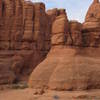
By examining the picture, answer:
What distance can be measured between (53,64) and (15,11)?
76.5ft

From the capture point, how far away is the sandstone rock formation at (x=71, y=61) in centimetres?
3034

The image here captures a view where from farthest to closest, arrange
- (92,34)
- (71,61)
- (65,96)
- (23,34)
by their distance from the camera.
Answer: (23,34) → (92,34) → (71,61) → (65,96)

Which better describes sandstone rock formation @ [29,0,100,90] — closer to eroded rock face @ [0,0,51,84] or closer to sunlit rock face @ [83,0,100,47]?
sunlit rock face @ [83,0,100,47]

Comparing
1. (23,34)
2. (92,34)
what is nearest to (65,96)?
(92,34)

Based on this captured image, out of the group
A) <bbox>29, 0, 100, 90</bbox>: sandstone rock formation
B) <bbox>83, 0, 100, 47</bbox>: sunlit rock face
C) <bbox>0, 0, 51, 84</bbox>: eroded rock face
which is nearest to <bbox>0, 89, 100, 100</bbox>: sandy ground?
<bbox>29, 0, 100, 90</bbox>: sandstone rock formation

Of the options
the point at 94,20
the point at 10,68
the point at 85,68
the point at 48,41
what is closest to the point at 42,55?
the point at 48,41

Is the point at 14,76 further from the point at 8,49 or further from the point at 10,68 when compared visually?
the point at 8,49

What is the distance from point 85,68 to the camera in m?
30.8

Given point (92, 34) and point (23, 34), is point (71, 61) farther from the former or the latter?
point (23, 34)

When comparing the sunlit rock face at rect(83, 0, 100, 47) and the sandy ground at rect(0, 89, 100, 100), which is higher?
the sunlit rock face at rect(83, 0, 100, 47)

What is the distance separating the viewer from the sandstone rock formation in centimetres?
3034

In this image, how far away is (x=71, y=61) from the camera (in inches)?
1233

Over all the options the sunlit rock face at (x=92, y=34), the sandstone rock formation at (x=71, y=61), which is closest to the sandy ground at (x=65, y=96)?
the sandstone rock formation at (x=71, y=61)

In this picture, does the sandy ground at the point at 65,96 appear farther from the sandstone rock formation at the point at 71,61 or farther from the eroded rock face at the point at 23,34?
the eroded rock face at the point at 23,34
